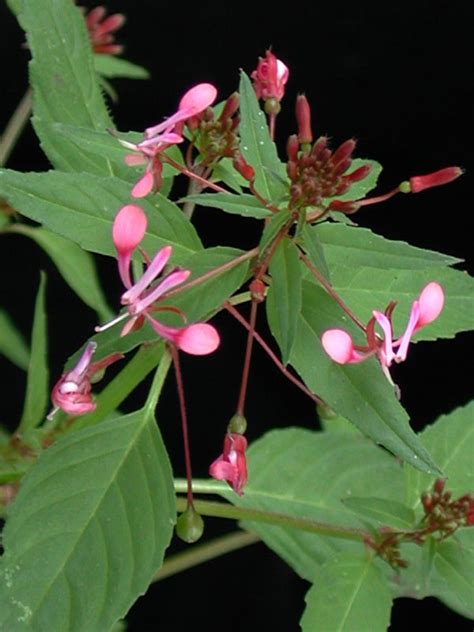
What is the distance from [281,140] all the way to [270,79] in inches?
31.8

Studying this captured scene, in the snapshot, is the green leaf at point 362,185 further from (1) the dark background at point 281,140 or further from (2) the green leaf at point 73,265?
(1) the dark background at point 281,140

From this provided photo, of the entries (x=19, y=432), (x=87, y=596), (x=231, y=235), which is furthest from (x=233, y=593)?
(x=87, y=596)

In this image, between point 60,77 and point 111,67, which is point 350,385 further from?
point 111,67

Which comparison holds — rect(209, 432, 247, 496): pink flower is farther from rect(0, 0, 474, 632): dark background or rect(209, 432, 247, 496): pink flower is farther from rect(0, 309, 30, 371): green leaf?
rect(0, 0, 474, 632): dark background

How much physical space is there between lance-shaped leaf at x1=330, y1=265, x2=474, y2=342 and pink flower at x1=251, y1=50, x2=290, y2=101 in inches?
4.5

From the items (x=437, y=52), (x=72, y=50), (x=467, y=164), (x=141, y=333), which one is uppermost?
(x=72, y=50)

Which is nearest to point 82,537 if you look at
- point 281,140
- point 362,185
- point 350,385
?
point 350,385

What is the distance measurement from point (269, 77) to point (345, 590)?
0.34 metres

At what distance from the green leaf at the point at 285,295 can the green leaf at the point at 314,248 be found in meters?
0.01

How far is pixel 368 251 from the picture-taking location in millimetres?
558

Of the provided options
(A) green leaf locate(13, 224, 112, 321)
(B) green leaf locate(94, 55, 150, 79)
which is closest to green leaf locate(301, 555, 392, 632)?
(A) green leaf locate(13, 224, 112, 321)

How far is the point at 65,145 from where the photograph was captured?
26.9 inches

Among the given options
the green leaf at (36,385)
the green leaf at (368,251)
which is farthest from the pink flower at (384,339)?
the green leaf at (36,385)

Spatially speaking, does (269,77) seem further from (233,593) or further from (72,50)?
(233,593)
